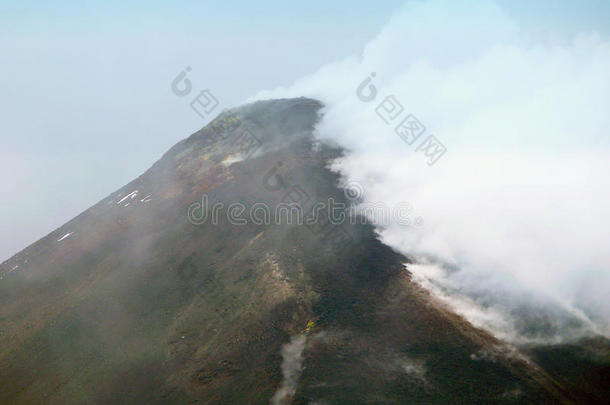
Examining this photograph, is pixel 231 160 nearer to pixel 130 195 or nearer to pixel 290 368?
pixel 130 195

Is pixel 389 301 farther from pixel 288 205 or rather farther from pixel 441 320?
pixel 288 205

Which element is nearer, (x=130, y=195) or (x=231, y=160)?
(x=231, y=160)

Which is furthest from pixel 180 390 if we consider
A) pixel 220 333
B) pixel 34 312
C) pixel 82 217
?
pixel 82 217

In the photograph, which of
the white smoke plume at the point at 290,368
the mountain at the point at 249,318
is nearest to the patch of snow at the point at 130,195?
the mountain at the point at 249,318

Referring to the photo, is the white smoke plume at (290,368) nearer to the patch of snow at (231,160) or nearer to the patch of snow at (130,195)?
the patch of snow at (231,160)

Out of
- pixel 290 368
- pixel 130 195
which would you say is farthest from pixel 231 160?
pixel 290 368

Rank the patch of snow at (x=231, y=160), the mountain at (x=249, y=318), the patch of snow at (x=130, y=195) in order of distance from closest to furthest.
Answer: the mountain at (x=249, y=318), the patch of snow at (x=231, y=160), the patch of snow at (x=130, y=195)

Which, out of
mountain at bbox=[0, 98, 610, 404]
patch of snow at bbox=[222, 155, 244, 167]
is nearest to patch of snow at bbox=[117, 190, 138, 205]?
mountain at bbox=[0, 98, 610, 404]

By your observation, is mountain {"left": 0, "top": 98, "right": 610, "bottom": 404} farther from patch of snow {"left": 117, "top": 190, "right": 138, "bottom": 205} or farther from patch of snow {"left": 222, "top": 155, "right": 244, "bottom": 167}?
patch of snow {"left": 117, "top": 190, "right": 138, "bottom": 205}

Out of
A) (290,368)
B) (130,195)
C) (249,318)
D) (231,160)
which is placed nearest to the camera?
(290,368)
